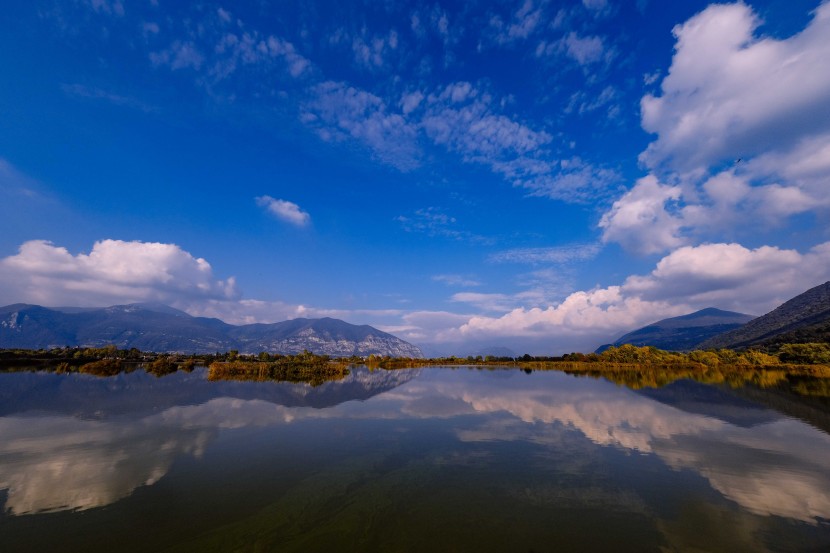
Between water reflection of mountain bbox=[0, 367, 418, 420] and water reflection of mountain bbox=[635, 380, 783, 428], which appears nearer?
water reflection of mountain bbox=[0, 367, 418, 420]

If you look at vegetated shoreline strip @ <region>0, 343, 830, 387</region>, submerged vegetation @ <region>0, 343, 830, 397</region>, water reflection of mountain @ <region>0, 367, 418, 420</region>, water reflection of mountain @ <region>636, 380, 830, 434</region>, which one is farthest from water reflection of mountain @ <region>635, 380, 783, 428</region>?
water reflection of mountain @ <region>0, 367, 418, 420</region>

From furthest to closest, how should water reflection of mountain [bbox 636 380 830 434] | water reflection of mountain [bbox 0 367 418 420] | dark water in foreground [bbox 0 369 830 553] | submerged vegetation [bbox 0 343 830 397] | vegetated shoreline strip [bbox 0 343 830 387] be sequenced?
vegetated shoreline strip [bbox 0 343 830 387] < submerged vegetation [bbox 0 343 830 397] < water reflection of mountain [bbox 636 380 830 434] < water reflection of mountain [bbox 0 367 418 420] < dark water in foreground [bbox 0 369 830 553]

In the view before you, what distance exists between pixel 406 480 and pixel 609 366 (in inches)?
5006

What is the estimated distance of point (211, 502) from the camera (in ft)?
44.4

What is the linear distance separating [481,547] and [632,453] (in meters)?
16.4

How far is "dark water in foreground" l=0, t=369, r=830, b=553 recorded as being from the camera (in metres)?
11.2

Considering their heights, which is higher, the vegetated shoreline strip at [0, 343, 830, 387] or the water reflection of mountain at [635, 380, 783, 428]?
the vegetated shoreline strip at [0, 343, 830, 387]

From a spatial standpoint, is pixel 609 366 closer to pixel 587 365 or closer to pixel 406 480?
pixel 587 365

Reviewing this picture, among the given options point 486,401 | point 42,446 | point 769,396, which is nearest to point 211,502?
point 42,446

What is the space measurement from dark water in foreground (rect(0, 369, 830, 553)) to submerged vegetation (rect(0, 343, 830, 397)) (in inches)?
1404

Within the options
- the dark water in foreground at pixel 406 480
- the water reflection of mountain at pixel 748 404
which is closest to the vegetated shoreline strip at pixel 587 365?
the water reflection of mountain at pixel 748 404

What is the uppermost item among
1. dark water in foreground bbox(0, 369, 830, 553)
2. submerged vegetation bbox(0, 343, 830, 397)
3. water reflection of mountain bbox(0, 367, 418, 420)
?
submerged vegetation bbox(0, 343, 830, 397)

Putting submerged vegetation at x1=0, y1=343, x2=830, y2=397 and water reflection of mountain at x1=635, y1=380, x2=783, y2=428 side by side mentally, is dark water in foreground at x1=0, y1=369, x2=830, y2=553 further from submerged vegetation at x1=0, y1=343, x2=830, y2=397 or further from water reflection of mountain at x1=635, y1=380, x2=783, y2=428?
submerged vegetation at x1=0, y1=343, x2=830, y2=397

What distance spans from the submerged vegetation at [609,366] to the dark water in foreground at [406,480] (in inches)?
1404
